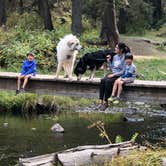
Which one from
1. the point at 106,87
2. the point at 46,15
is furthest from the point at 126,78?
the point at 46,15

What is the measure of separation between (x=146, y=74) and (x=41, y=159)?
1994 centimetres

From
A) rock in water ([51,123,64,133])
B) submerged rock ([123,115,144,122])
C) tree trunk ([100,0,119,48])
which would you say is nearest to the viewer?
rock in water ([51,123,64,133])

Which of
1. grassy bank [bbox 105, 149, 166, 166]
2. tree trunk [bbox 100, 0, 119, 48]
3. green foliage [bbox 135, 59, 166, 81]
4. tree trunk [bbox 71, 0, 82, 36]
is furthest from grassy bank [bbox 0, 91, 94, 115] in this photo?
grassy bank [bbox 105, 149, 166, 166]

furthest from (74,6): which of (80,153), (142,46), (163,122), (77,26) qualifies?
(80,153)

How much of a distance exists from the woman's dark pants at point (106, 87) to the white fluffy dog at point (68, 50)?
1586 mm

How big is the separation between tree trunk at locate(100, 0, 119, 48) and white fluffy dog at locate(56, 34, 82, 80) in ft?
62.1

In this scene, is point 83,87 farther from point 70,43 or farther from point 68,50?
point 70,43

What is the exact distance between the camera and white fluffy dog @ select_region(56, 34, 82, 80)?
16578 millimetres

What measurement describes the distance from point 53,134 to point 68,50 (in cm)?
411

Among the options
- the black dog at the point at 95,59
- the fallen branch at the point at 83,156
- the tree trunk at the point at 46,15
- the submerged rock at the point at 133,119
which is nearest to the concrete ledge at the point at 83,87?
the black dog at the point at 95,59

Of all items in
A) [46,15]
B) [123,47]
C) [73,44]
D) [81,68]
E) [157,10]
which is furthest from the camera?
[157,10]

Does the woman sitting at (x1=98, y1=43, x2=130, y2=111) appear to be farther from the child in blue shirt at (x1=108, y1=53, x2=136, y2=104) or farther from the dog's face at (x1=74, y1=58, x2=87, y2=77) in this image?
the dog's face at (x1=74, y1=58, x2=87, y2=77)

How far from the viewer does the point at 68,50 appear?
55.0ft

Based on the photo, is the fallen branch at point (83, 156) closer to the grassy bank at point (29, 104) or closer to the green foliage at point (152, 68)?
the grassy bank at point (29, 104)
